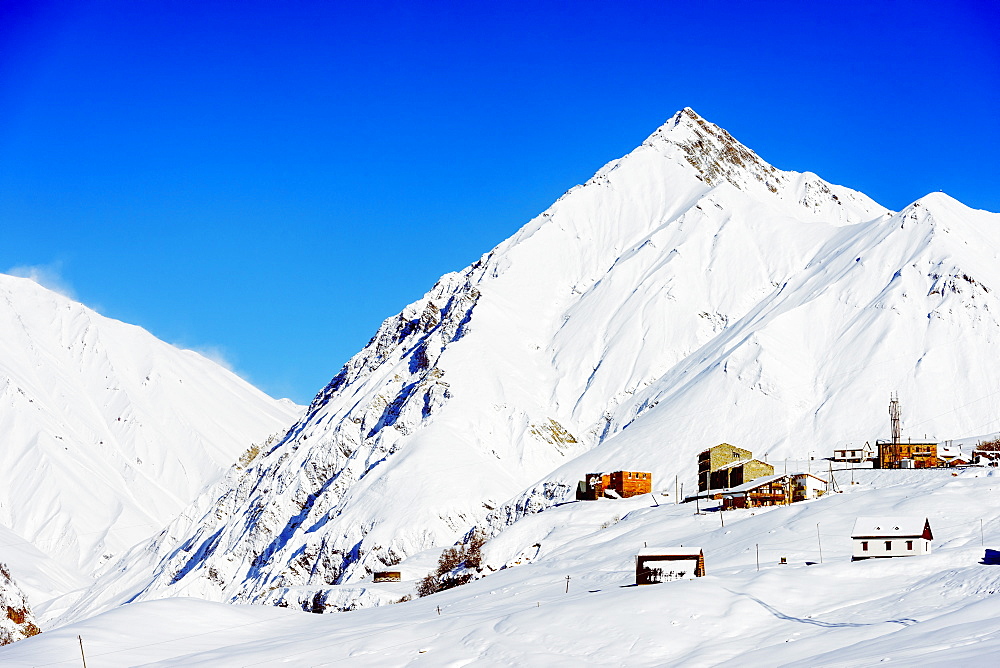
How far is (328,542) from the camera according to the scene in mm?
152625

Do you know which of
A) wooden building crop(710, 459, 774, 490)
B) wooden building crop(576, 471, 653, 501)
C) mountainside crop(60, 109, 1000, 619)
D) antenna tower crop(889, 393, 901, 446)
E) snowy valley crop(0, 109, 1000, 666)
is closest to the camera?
snowy valley crop(0, 109, 1000, 666)

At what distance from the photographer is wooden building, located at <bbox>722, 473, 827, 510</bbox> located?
107875 mm

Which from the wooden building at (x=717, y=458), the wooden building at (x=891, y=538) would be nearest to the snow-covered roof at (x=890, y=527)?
the wooden building at (x=891, y=538)

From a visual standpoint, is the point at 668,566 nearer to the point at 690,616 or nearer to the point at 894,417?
the point at 690,616

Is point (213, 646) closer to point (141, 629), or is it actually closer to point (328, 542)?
point (141, 629)

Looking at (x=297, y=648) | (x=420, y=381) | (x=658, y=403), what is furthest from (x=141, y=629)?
(x=420, y=381)

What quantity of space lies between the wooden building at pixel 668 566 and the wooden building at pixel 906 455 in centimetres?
5291

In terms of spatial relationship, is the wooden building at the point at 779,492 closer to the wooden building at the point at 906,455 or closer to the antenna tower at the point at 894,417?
the wooden building at the point at 906,455

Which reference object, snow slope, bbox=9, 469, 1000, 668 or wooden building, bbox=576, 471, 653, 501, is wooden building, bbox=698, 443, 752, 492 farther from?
snow slope, bbox=9, 469, 1000, 668

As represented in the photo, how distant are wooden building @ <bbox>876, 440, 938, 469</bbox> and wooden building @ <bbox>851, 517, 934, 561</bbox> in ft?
150

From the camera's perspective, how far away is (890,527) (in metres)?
74.6

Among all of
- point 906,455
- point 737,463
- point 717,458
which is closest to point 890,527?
point 906,455

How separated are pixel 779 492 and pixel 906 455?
23221 millimetres

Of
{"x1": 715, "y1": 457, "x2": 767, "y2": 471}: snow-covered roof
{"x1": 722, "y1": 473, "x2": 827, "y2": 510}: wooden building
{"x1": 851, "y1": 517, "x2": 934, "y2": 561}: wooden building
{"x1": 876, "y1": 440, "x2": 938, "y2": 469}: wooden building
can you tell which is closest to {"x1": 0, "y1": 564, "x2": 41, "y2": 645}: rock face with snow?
{"x1": 851, "y1": 517, "x2": 934, "y2": 561}: wooden building
